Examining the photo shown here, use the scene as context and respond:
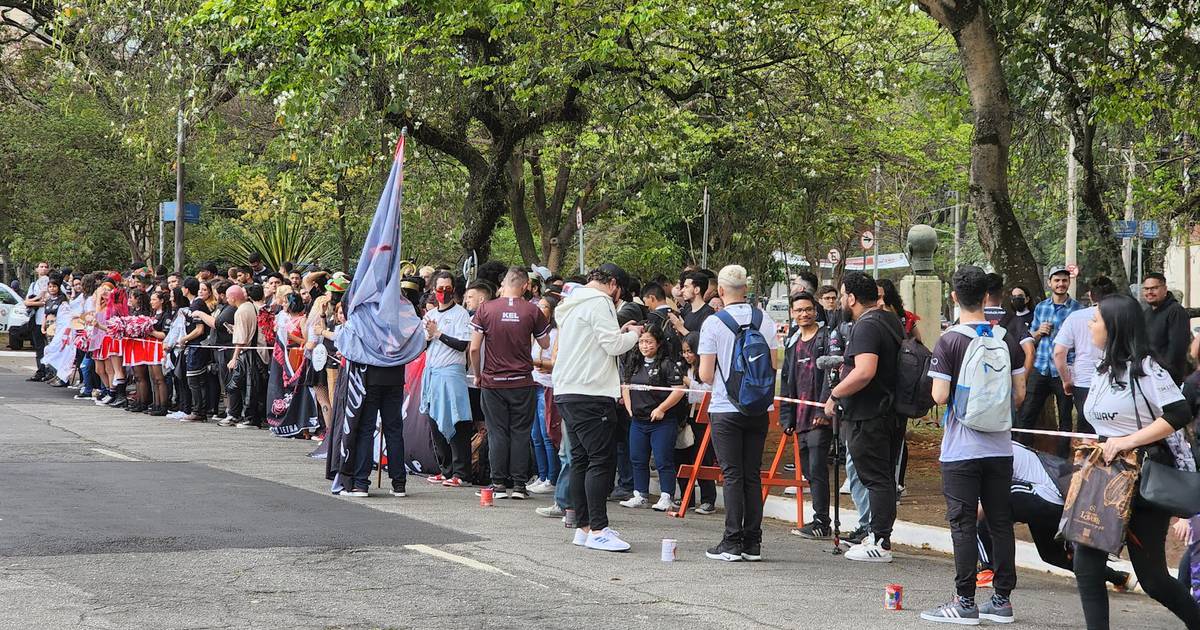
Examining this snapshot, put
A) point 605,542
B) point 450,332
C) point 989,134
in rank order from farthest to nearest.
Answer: point 989,134
point 450,332
point 605,542

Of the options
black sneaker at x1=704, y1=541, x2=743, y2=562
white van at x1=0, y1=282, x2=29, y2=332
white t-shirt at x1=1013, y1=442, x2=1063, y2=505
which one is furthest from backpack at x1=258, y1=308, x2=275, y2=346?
white van at x1=0, y1=282, x2=29, y2=332

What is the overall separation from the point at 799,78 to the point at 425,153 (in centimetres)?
571

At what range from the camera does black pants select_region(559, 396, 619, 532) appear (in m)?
9.22

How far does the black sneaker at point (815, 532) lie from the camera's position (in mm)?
10359

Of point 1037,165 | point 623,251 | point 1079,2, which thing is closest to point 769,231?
point 623,251

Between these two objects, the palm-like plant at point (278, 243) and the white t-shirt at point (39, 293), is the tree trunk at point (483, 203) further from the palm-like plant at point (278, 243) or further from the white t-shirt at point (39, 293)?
the palm-like plant at point (278, 243)

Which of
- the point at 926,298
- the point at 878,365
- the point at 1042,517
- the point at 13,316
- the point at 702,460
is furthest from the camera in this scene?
the point at 13,316

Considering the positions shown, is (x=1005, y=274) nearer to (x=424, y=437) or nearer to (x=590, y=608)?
(x=424, y=437)

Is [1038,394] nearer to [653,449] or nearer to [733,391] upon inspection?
[653,449]

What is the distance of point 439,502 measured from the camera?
11.1 meters

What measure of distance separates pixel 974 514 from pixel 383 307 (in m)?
5.50

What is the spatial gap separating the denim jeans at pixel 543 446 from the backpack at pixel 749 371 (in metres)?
3.40

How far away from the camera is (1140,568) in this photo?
638cm

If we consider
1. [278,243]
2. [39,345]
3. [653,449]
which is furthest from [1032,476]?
[278,243]
